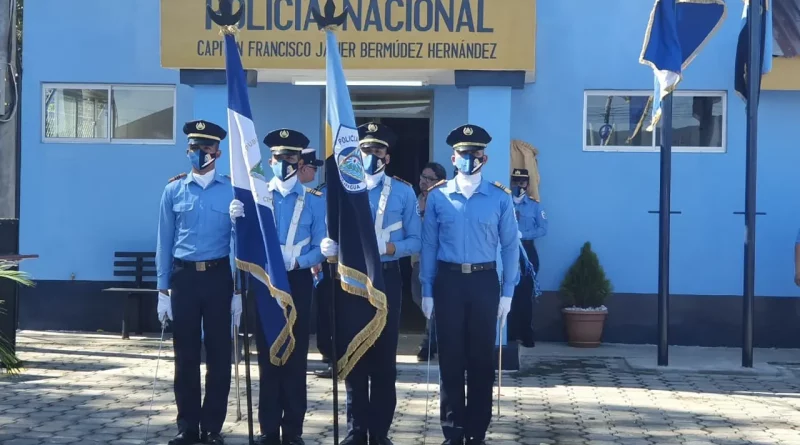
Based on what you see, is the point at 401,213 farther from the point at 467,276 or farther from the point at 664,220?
the point at 664,220

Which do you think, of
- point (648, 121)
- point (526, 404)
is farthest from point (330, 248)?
point (648, 121)

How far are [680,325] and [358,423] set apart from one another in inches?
255

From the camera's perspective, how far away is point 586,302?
12000mm

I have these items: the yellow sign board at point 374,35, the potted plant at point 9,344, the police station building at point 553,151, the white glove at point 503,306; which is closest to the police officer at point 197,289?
the white glove at point 503,306

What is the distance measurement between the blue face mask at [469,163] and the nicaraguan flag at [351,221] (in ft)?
3.00

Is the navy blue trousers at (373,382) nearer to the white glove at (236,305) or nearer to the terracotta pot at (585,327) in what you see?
the white glove at (236,305)

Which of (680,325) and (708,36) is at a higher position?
(708,36)

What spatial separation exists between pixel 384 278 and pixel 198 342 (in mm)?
1392

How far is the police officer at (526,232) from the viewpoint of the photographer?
11.8 m

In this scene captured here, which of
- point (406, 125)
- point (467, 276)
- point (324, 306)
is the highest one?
point (406, 125)

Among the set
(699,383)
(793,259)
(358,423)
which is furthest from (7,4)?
(793,259)

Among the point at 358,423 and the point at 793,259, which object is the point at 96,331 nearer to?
the point at 358,423

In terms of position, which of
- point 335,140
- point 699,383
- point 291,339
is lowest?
point 699,383

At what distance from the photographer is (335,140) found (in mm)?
6559
